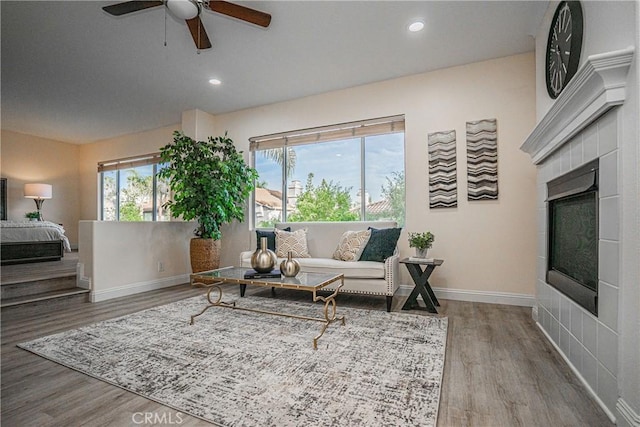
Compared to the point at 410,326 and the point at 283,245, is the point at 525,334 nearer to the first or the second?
the point at 410,326

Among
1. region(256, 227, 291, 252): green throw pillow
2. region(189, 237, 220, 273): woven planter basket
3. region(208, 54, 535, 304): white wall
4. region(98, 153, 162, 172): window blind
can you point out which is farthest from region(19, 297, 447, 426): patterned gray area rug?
region(98, 153, 162, 172): window blind

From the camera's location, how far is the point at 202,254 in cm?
446

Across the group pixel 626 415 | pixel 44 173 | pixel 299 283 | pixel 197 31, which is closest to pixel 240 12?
pixel 197 31

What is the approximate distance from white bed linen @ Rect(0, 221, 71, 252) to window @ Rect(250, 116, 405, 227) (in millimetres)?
3341

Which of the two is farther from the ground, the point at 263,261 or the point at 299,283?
the point at 263,261

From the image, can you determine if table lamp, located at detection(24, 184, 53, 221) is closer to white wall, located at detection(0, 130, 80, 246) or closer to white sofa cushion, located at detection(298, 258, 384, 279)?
white wall, located at detection(0, 130, 80, 246)

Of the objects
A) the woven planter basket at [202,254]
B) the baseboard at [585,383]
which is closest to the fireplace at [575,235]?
the baseboard at [585,383]

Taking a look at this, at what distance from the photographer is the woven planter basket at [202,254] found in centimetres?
446

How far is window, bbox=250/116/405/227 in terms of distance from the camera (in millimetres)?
4258

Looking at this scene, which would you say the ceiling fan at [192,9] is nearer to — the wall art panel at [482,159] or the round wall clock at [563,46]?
the round wall clock at [563,46]

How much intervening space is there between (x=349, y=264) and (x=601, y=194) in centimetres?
224

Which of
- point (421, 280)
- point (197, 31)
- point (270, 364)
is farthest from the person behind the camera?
point (421, 280)

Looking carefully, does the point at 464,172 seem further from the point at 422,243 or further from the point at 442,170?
the point at 422,243

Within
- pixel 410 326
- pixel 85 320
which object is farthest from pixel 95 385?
pixel 410 326
